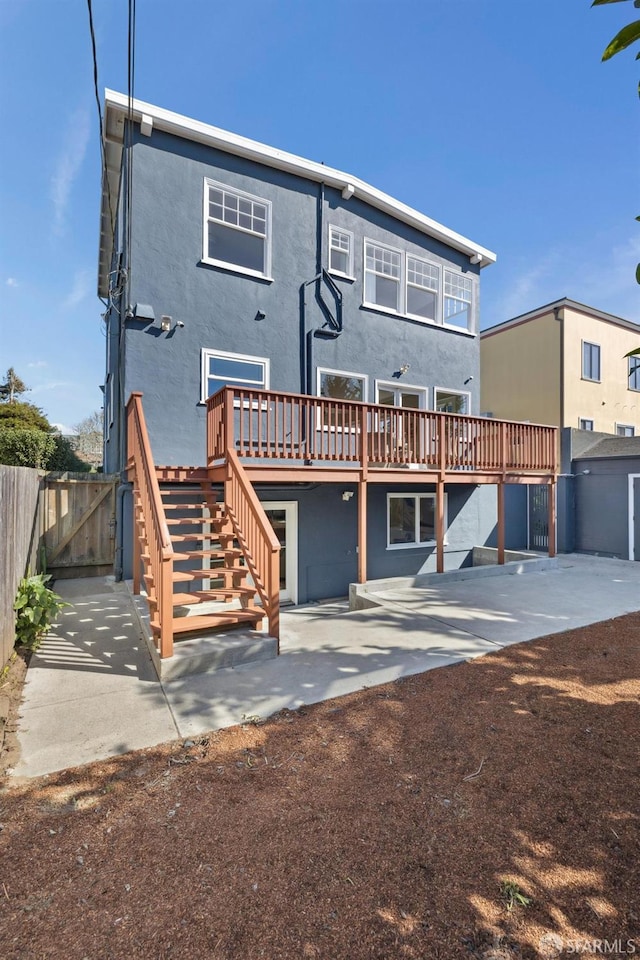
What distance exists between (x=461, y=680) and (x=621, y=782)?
1.48 metres

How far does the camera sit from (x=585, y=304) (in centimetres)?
1479

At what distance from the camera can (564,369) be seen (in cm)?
1436

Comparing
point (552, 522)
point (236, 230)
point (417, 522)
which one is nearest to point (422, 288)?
point (236, 230)

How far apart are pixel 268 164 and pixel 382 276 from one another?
128 inches

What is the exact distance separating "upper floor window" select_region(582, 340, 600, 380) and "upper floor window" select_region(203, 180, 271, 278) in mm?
11917

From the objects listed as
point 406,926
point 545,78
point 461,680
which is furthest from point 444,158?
point 406,926

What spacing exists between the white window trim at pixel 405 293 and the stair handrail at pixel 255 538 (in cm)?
595

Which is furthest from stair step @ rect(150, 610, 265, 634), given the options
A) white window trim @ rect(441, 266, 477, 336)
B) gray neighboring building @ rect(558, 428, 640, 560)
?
gray neighboring building @ rect(558, 428, 640, 560)

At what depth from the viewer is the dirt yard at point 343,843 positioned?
174 cm

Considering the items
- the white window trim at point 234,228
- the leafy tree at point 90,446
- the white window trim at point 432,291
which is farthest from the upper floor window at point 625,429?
the leafy tree at point 90,446

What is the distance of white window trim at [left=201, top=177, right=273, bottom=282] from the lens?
7895 millimetres

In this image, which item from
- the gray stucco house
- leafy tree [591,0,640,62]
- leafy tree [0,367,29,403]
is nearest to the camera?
leafy tree [591,0,640,62]

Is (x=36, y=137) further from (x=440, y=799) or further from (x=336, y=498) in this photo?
(x=440, y=799)

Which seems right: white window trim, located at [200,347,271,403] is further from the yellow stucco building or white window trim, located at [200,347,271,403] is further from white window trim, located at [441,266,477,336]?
the yellow stucco building
